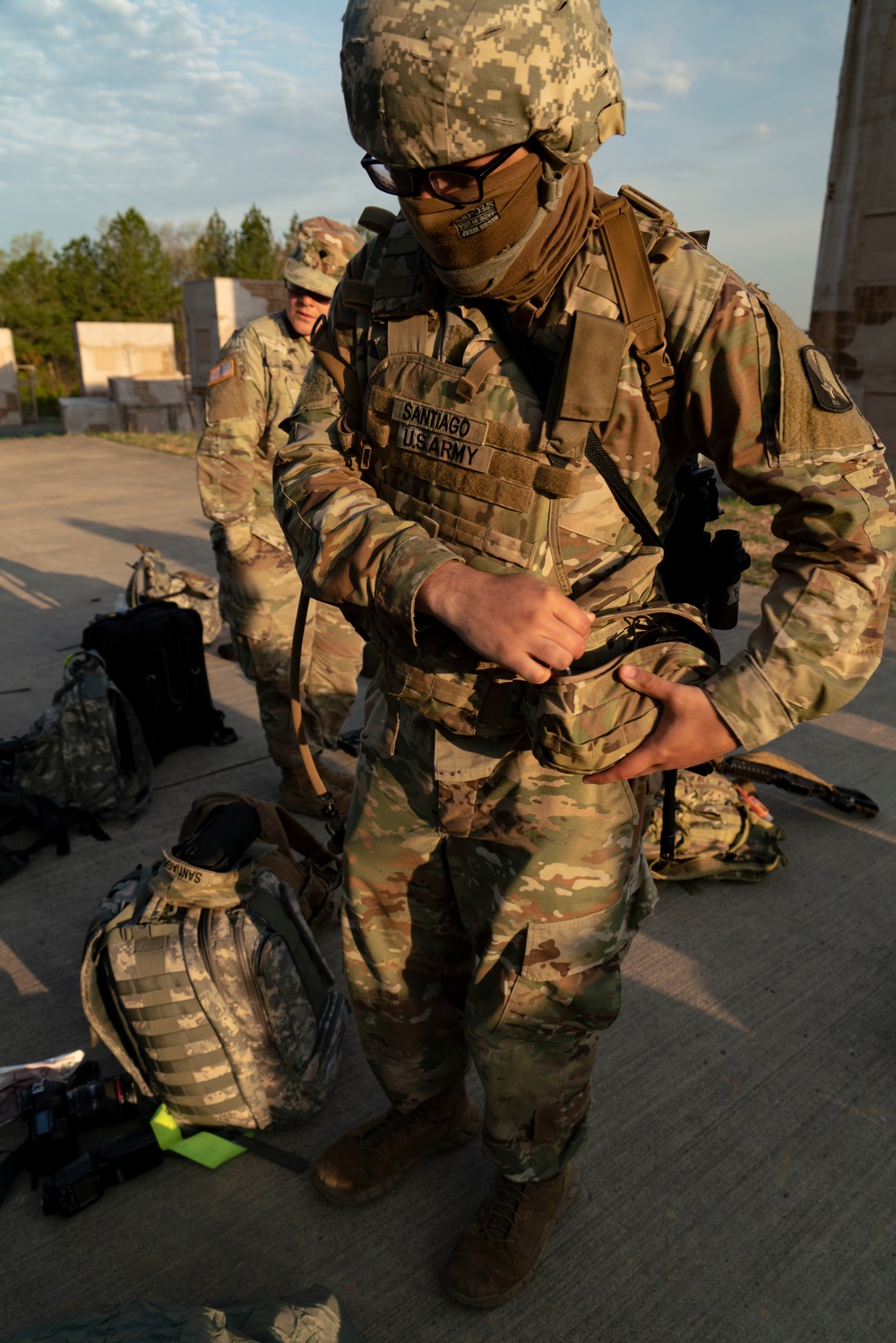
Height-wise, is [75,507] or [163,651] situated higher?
[163,651]

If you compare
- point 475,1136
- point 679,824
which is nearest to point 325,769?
point 679,824

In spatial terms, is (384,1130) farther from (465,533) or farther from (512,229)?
(512,229)

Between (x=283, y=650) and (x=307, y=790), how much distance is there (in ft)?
1.89

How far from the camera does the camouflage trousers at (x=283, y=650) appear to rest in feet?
12.1

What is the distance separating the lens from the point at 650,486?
1.51m

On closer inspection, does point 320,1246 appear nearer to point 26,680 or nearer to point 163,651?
point 163,651

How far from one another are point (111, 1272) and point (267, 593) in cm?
244

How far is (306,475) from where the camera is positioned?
1.68 metres

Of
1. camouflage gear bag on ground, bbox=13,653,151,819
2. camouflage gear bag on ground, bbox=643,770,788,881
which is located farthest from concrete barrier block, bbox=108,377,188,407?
camouflage gear bag on ground, bbox=643,770,788,881

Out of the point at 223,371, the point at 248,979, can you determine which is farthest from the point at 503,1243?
the point at 223,371

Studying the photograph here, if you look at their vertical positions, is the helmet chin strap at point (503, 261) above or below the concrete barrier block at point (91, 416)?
above

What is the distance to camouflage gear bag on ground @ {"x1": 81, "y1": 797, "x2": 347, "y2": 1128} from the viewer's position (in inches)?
81.6

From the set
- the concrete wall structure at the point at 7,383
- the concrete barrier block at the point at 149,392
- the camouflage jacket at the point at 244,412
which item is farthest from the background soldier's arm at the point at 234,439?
the concrete wall structure at the point at 7,383

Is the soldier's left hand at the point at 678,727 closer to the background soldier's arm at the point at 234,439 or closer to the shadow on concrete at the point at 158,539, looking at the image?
the background soldier's arm at the point at 234,439
